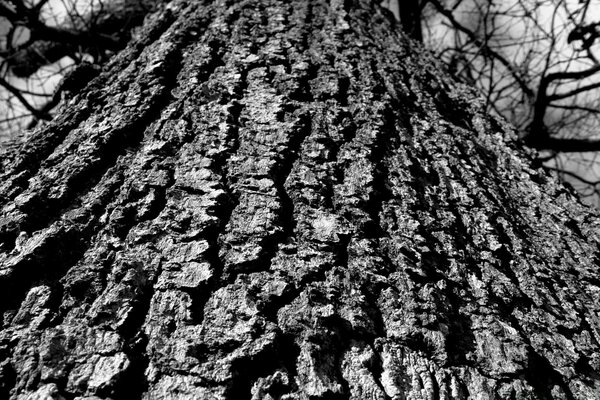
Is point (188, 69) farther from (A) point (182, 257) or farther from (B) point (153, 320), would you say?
(B) point (153, 320)

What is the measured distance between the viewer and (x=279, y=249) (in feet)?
2.63

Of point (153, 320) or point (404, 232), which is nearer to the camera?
point (153, 320)

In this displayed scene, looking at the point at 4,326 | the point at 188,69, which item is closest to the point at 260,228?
the point at 4,326

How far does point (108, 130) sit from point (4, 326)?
52 centimetres

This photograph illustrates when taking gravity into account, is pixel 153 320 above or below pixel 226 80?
below

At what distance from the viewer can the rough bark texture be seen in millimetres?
652

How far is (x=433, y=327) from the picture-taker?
74cm

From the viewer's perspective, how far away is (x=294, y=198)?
0.91m

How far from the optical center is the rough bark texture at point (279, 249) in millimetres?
652

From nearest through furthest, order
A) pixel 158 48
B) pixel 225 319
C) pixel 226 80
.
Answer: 1. pixel 225 319
2. pixel 226 80
3. pixel 158 48

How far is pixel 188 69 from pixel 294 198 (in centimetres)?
61

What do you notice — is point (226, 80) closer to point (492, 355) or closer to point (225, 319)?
point (225, 319)

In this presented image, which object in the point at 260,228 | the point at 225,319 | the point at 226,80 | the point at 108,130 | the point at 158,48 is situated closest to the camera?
the point at 225,319

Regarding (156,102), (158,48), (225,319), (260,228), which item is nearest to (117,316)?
(225,319)
